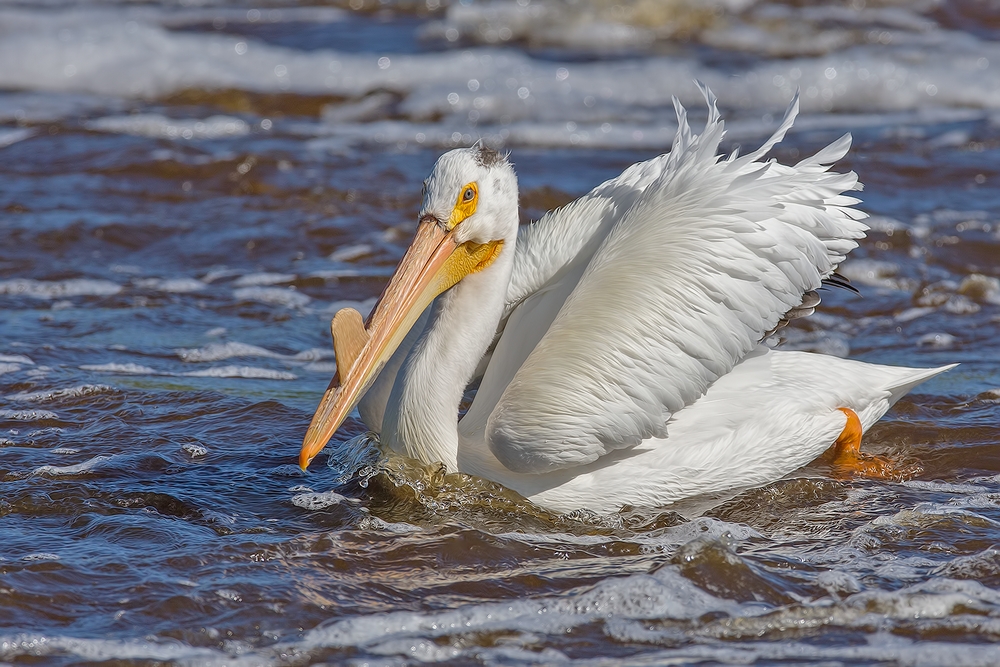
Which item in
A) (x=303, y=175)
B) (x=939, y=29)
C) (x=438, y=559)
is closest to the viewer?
(x=438, y=559)

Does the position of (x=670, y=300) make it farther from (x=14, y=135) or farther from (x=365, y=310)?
(x=14, y=135)

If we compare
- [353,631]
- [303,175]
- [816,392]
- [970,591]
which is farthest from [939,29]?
[353,631]

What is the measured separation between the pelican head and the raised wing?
0.32 metres

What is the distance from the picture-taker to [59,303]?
17.4ft

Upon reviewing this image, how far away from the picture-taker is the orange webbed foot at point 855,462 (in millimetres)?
3854

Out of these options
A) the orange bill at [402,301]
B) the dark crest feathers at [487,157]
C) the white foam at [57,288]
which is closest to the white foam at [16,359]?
the white foam at [57,288]

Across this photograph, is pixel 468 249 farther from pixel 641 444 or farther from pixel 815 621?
pixel 815 621

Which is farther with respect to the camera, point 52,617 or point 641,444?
point 641,444

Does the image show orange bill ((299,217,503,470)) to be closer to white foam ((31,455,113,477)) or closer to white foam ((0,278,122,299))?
white foam ((31,455,113,477))

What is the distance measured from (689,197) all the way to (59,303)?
3.13m

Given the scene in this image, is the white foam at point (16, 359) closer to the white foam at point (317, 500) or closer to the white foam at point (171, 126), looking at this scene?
the white foam at point (317, 500)

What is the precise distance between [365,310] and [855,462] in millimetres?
2399

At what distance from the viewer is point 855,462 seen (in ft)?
12.9

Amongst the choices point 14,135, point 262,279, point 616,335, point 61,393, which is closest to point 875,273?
point 616,335
